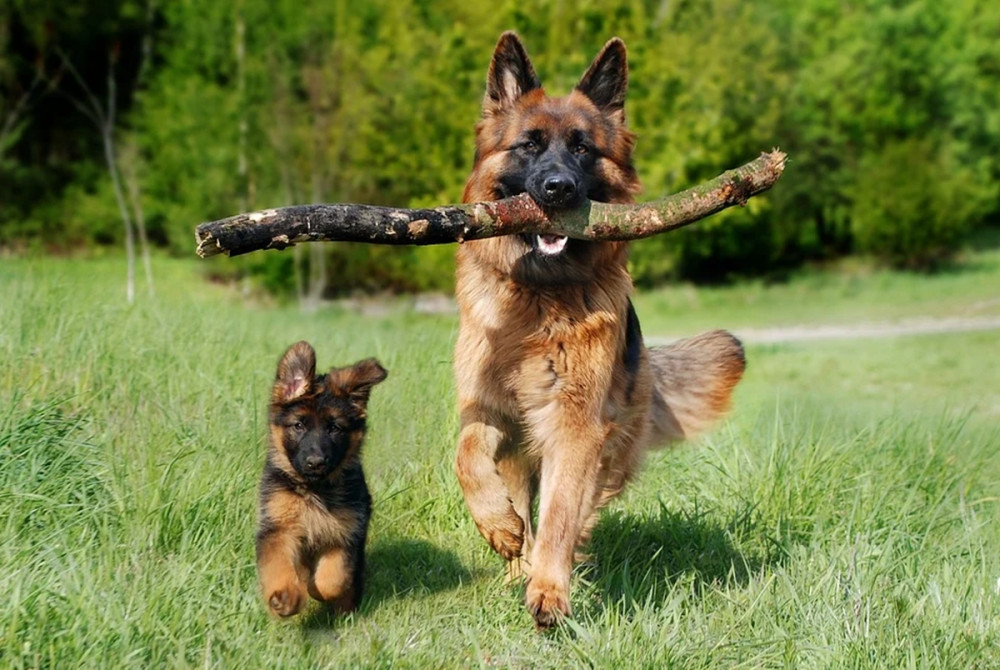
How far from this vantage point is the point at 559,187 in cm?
556

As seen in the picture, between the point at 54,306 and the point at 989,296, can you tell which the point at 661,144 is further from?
the point at 54,306

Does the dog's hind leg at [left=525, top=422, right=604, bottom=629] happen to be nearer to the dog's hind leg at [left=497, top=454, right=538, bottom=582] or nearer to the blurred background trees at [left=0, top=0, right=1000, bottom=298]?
the dog's hind leg at [left=497, top=454, right=538, bottom=582]

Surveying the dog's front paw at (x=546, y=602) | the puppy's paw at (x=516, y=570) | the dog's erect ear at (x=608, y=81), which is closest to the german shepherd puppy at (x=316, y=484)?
the puppy's paw at (x=516, y=570)

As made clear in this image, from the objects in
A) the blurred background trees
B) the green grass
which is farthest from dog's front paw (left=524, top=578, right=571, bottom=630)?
the green grass

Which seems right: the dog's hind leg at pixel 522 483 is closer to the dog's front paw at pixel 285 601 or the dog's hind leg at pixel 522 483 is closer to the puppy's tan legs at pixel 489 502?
the puppy's tan legs at pixel 489 502

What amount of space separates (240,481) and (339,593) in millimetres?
910

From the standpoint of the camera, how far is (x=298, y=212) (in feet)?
15.4

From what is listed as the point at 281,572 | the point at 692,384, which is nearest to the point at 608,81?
the point at 692,384

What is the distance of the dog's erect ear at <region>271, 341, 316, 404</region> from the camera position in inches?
233

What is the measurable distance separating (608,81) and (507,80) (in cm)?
55

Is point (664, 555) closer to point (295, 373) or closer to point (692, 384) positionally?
point (692, 384)

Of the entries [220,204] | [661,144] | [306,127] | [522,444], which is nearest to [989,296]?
[661,144]

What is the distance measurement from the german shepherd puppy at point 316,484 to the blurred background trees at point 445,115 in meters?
17.5

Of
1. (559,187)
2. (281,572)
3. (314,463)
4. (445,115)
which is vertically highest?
(445,115)
